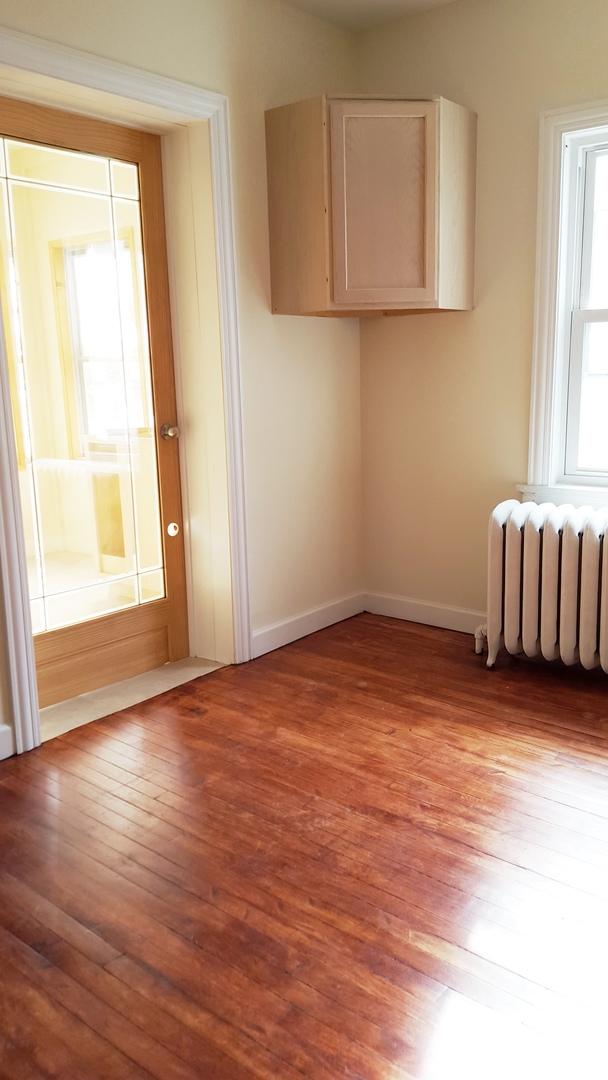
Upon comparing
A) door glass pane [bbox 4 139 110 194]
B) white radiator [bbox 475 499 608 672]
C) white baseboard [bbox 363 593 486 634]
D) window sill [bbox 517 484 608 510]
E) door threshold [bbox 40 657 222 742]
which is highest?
door glass pane [bbox 4 139 110 194]

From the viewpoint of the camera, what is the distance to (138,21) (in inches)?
116

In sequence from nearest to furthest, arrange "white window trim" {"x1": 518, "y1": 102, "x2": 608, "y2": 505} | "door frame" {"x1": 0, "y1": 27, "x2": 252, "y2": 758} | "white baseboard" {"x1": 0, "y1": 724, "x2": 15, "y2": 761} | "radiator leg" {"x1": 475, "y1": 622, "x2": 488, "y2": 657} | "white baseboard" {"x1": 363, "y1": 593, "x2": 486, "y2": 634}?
"door frame" {"x1": 0, "y1": 27, "x2": 252, "y2": 758} < "white baseboard" {"x1": 0, "y1": 724, "x2": 15, "y2": 761} < "white window trim" {"x1": 518, "y1": 102, "x2": 608, "y2": 505} < "radiator leg" {"x1": 475, "y1": 622, "x2": 488, "y2": 657} < "white baseboard" {"x1": 363, "y1": 593, "x2": 486, "y2": 634}

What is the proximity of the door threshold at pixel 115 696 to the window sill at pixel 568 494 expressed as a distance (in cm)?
153

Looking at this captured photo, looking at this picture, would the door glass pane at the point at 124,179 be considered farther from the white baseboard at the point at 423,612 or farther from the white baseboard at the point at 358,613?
the white baseboard at the point at 423,612

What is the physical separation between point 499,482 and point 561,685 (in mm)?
951

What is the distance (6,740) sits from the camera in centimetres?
286

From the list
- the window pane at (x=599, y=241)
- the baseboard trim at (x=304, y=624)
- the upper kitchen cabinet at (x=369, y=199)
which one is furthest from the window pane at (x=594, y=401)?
the baseboard trim at (x=304, y=624)

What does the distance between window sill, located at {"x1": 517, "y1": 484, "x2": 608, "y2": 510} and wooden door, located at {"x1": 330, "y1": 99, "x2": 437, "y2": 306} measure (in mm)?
942

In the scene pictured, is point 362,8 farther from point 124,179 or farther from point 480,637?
point 480,637

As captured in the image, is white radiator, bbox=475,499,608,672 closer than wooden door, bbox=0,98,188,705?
No

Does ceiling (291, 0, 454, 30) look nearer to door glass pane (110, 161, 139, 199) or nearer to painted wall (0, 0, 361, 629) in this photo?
painted wall (0, 0, 361, 629)

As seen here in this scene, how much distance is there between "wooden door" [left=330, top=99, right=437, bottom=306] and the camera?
3328mm

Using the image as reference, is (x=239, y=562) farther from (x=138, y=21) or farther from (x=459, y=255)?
(x=138, y=21)

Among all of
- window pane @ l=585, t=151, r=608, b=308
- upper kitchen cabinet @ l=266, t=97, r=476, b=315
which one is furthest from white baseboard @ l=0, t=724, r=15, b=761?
window pane @ l=585, t=151, r=608, b=308
